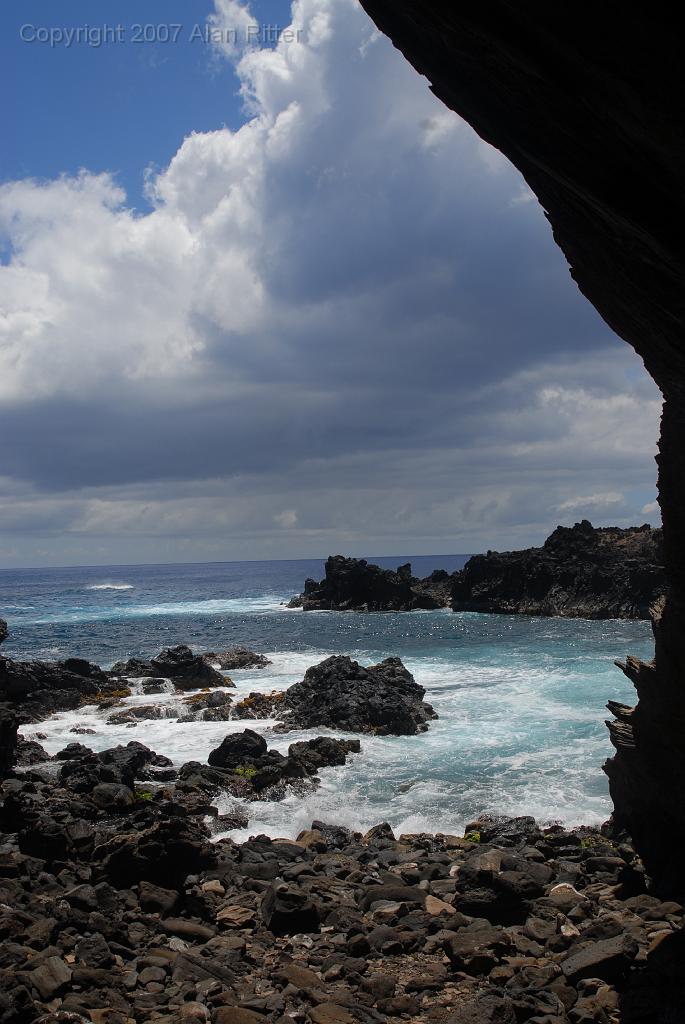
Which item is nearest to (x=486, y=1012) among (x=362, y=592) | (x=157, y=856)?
(x=157, y=856)

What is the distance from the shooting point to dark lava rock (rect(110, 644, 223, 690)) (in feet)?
130

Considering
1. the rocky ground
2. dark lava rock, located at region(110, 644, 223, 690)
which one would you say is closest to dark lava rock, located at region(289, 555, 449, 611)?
dark lava rock, located at region(110, 644, 223, 690)

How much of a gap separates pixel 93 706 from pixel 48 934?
26252 millimetres

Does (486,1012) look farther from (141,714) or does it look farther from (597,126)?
(141,714)

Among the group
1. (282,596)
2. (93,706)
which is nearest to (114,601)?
Answer: (282,596)

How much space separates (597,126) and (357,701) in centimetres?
2616

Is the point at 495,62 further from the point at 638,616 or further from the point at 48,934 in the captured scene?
the point at 638,616

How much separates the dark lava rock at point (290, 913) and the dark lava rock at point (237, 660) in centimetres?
3552

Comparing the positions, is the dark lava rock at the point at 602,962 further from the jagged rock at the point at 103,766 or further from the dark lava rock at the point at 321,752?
the dark lava rock at the point at 321,752

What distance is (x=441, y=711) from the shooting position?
31641 mm

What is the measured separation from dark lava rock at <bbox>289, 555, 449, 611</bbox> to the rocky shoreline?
13cm

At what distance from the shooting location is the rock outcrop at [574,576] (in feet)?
256

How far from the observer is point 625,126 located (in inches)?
206

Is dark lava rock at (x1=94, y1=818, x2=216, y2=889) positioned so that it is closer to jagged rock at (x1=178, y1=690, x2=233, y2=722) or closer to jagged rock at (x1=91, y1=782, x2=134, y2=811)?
jagged rock at (x1=91, y1=782, x2=134, y2=811)
